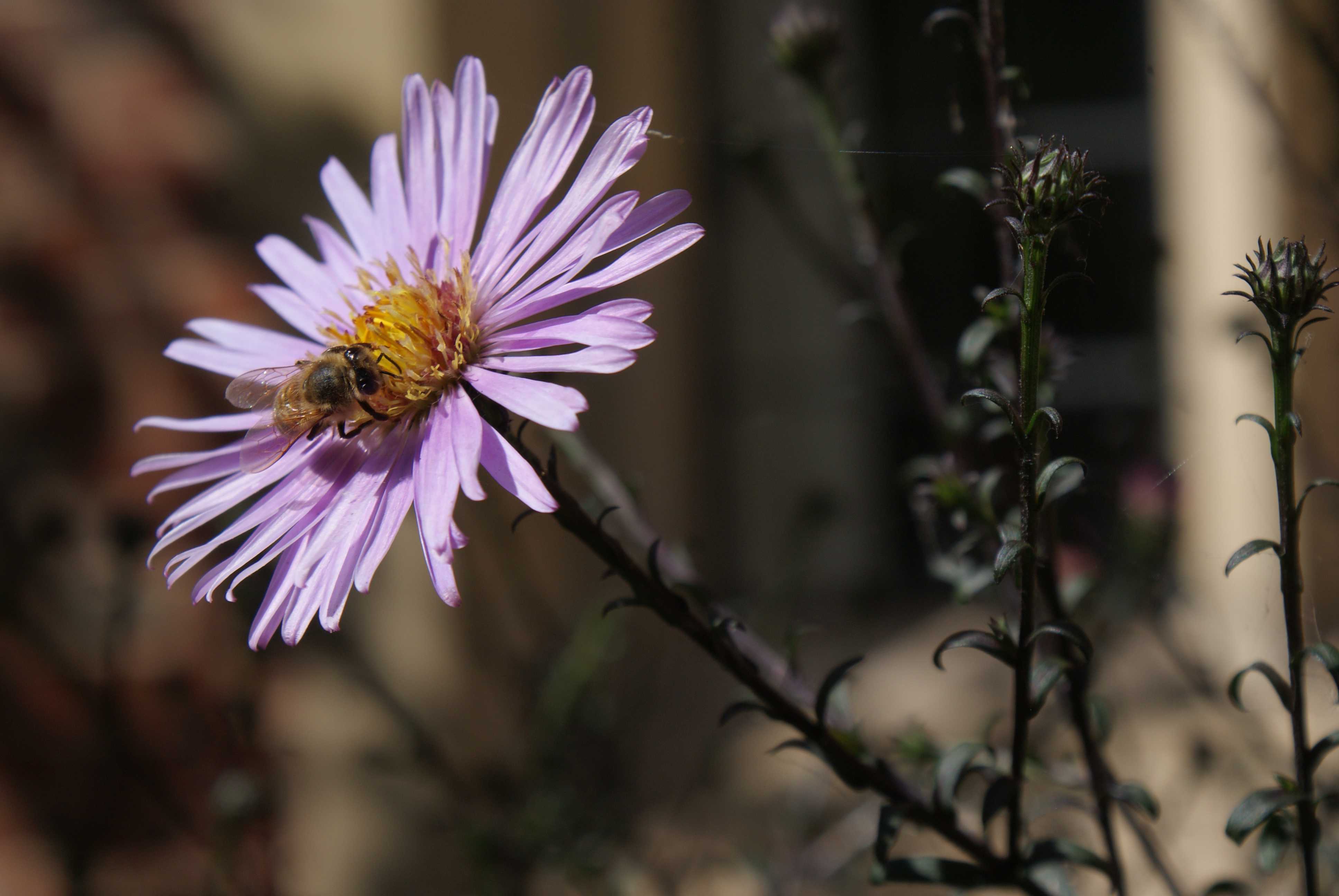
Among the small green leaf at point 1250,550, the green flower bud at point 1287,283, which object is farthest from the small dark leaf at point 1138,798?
the green flower bud at point 1287,283

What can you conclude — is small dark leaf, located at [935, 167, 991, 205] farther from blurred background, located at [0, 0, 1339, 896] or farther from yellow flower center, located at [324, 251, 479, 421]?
yellow flower center, located at [324, 251, 479, 421]

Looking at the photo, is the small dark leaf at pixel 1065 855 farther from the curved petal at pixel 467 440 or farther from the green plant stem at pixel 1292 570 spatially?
the curved petal at pixel 467 440

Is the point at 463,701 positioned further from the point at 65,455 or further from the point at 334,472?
the point at 334,472

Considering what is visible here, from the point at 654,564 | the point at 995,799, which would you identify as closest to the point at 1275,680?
the point at 995,799

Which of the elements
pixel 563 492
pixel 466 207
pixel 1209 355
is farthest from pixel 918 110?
pixel 563 492

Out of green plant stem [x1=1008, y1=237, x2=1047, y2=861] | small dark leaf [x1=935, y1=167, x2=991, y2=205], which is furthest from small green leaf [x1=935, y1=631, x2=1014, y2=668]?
small dark leaf [x1=935, y1=167, x2=991, y2=205]

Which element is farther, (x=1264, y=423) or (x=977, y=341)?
(x=977, y=341)

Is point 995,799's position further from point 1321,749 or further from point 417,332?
point 417,332
